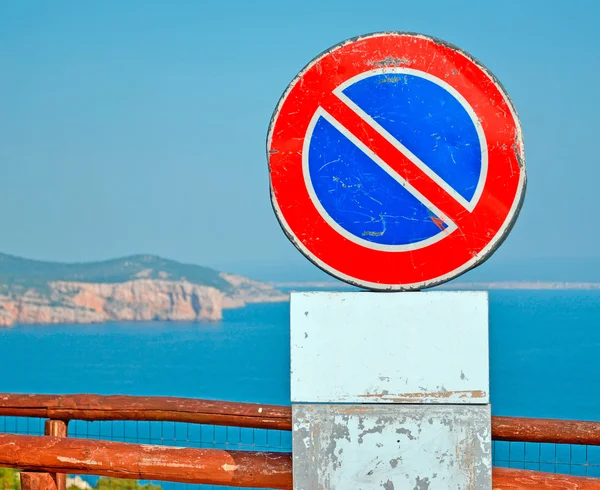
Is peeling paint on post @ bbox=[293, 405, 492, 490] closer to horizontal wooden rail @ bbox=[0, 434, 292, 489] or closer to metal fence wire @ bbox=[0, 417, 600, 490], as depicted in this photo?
horizontal wooden rail @ bbox=[0, 434, 292, 489]

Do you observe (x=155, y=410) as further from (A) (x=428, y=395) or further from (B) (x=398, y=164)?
(B) (x=398, y=164)

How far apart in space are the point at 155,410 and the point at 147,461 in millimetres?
1811

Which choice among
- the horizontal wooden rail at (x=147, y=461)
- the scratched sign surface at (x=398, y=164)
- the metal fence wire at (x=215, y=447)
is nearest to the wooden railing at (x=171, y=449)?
the horizontal wooden rail at (x=147, y=461)

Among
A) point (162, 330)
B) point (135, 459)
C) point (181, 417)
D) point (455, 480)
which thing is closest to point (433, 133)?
point (455, 480)

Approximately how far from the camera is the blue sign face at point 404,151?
200cm

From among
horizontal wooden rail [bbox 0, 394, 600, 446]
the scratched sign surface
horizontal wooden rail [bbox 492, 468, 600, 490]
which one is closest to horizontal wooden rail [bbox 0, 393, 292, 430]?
horizontal wooden rail [bbox 0, 394, 600, 446]

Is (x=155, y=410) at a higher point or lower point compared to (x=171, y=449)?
lower

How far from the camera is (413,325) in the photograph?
2043mm

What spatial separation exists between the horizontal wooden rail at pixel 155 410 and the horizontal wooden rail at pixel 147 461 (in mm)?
1269

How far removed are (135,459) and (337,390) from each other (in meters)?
1.03

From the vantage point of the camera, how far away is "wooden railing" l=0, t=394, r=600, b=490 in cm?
243

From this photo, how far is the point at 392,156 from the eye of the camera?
203cm

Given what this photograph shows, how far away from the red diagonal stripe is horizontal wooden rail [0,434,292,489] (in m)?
0.81

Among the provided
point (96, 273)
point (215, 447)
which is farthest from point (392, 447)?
point (96, 273)
